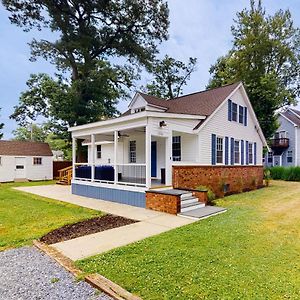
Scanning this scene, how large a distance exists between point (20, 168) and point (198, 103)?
18485 millimetres

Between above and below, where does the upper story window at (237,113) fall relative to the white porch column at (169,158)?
above

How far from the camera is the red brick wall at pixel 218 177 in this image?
11.0m

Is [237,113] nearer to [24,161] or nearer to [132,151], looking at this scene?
Answer: [132,151]

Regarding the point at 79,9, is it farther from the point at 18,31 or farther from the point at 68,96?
the point at 68,96

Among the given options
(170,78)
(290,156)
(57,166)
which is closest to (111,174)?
(57,166)

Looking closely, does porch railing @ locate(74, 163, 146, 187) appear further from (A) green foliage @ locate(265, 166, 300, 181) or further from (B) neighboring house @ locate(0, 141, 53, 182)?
(A) green foliage @ locate(265, 166, 300, 181)

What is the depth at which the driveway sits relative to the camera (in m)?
3.47

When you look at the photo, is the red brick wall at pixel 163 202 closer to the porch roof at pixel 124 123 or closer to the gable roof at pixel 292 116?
the porch roof at pixel 124 123

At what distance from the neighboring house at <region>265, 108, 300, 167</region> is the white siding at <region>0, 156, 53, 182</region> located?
2497 centimetres

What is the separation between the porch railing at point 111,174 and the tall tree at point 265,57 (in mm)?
13030

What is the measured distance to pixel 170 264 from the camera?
14.2 feet

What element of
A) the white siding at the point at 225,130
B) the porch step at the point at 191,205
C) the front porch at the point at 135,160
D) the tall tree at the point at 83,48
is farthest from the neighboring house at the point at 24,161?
the porch step at the point at 191,205

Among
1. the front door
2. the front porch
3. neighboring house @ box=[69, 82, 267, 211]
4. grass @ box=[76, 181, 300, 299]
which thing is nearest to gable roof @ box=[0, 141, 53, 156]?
neighboring house @ box=[69, 82, 267, 211]

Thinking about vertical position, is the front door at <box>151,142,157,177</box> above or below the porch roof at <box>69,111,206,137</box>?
below
